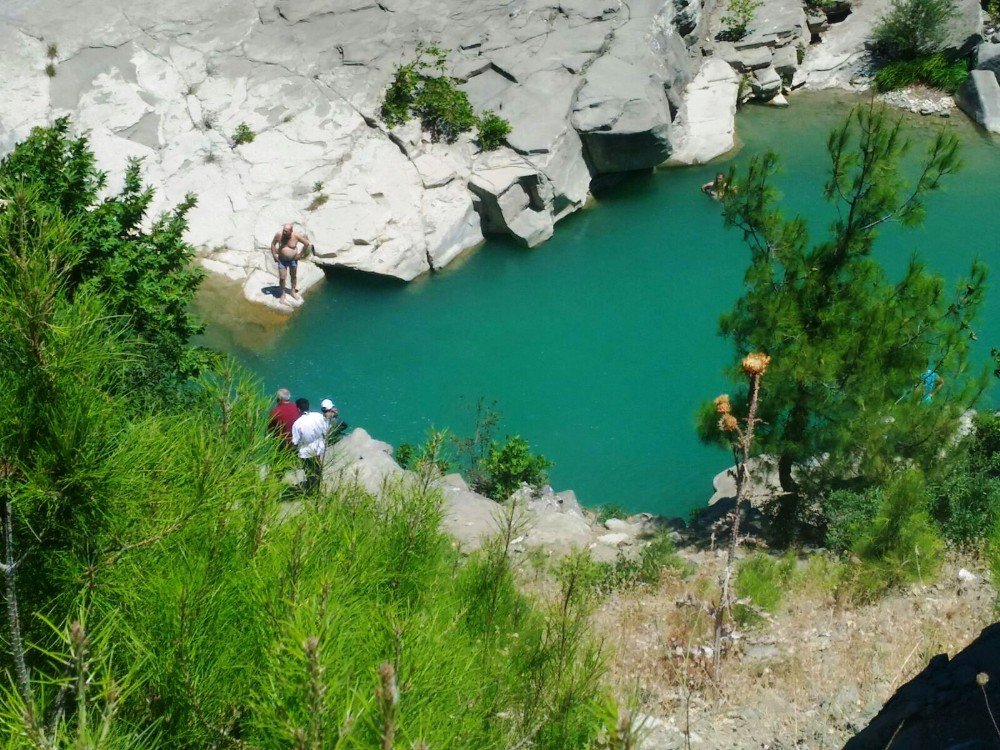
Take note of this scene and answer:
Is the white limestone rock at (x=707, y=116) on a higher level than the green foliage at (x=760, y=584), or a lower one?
lower

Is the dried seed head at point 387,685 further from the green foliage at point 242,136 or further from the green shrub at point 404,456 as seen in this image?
the green foliage at point 242,136

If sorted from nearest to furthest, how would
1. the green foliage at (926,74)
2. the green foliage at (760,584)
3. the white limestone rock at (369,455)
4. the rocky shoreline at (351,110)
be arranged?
the green foliage at (760,584) < the white limestone rock at (369,455) < the rocky shoreline at (351,110) < the green foliage at (926,74)

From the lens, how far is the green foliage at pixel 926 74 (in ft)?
77.2

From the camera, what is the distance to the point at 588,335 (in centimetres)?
1691

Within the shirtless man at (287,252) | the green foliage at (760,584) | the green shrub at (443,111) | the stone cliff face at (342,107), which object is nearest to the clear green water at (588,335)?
the shirtless man at (287,252)

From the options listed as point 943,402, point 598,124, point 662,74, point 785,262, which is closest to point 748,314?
point 785,262

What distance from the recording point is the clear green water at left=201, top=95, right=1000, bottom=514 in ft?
48.3

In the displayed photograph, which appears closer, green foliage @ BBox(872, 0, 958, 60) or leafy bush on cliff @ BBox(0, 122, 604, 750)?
Answer: leafy bush on cliff @ BBox(0, 122, 604, 750)

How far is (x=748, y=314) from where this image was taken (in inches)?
432

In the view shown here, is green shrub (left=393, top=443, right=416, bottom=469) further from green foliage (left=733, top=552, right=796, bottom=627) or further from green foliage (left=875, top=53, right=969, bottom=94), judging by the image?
green foliage (left=875, top=53, right=969, bottom=94)

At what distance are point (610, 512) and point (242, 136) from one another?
1006 centimetres

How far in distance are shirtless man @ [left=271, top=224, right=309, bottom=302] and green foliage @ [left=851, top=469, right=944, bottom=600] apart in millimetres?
10169

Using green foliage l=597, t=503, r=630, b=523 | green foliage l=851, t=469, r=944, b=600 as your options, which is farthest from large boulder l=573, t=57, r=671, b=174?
green foliage l=851, t=469, r=944, b=600

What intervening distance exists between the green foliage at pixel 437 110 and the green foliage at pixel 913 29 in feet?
35.0
